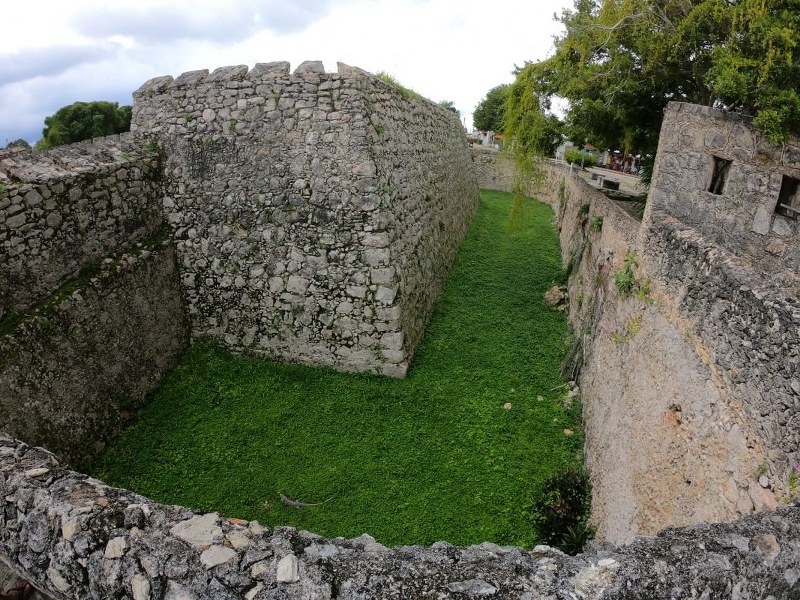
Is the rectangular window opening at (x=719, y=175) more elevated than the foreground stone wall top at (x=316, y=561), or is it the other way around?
the rectangular window opening at (x=719, y=175)

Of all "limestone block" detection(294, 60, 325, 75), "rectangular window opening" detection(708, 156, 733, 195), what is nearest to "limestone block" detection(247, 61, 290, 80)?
"limestone block" detection(294, 60, 325, 75)

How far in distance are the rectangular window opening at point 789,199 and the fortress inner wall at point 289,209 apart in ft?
19.0

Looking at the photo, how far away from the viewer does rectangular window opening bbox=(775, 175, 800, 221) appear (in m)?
7.05

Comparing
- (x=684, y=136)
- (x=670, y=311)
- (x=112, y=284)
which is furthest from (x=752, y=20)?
(x=112, y=284)

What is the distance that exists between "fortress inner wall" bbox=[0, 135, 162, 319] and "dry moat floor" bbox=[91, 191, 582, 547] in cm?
230

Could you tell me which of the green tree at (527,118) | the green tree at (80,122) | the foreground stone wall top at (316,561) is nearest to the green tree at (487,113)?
the green tree at (80,122)

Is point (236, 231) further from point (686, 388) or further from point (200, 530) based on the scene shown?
point (686, 388)

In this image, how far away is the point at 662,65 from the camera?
8602 millimetres

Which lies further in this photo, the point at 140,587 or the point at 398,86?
the point at 398,86

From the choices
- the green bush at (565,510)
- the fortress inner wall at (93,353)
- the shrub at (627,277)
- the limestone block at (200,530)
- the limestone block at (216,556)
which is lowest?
the green bush at (565,510)

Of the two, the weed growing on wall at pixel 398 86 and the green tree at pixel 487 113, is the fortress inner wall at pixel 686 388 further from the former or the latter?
the green tree at pixel 487 113

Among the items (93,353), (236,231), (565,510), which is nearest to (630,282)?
(565,510)

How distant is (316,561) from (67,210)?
610cm

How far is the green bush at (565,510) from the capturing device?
575 cm
